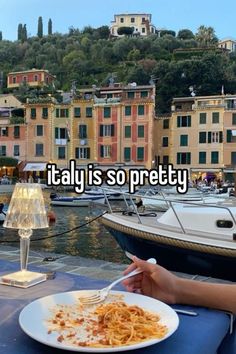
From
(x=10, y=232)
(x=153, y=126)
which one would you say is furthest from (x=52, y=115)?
(x=10, y=232)

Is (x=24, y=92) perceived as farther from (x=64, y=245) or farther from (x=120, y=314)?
(x=120, y=314)

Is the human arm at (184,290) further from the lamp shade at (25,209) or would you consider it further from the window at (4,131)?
the window at (4,131)

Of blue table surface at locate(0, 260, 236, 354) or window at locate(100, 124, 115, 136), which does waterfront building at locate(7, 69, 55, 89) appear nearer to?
window at locate(100, 124, 115, 136)

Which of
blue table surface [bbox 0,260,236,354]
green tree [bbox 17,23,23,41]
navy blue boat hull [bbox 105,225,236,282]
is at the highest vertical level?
green tree [bbox 17,23,23,41]

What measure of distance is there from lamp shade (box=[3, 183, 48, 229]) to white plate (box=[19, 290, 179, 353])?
45 centimetres

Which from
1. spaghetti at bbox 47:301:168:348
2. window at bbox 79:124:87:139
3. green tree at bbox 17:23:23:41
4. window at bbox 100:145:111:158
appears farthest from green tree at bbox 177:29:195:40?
spaghetti at bbox 47:301:168:348

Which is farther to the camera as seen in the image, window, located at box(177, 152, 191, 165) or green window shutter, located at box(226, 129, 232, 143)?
window, located at box(177, 152, 191, 165)

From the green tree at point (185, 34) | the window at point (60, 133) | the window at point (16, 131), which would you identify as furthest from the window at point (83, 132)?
the green tree at point (185, 34)

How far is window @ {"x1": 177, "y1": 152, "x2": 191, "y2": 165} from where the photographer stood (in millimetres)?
41375

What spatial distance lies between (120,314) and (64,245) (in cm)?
878

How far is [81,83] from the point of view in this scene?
7006cm

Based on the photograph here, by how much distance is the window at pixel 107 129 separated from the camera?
41.7 m

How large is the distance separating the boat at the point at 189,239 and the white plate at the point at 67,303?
3432 millimetres

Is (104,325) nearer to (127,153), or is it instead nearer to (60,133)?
(127,153)
